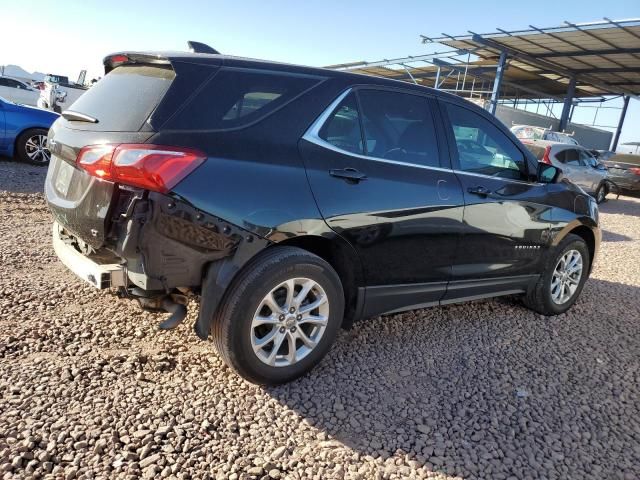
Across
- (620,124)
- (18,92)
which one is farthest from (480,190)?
(620,124)

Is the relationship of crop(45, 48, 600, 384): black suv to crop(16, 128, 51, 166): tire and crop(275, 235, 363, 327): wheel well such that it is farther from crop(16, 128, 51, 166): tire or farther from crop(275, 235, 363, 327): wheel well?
crop(16, 128, 51, 166): tire

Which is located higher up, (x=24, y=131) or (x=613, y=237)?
(x=24, y=131)

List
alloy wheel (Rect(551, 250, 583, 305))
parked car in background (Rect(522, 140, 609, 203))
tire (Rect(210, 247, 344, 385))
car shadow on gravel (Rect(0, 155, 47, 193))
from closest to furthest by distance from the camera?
tire (Rect(210, 247, 344, 385))
alloy wheel (Rect(551, 250, 583, 305))
car shadow on gravel (Rect(0, 155, 47, 193))
parked car in background (Rect(522, 140, 609, 203))

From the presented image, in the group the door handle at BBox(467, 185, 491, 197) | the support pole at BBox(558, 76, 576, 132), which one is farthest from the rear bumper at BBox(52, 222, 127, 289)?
the support pole at BBox(558, 76, 576, 132)

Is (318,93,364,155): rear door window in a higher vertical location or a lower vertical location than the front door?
higher

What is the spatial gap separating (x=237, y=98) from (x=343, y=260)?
3.70 ft

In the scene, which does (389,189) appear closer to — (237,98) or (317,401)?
(237,98)

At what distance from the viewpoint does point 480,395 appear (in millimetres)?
3107

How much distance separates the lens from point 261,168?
267 cm

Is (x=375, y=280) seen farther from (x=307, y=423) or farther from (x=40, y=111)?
(x=40, y=111)

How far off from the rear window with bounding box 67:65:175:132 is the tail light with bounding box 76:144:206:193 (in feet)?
0.54

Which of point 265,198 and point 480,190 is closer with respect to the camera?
point 265,198

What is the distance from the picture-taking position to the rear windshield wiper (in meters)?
2.82

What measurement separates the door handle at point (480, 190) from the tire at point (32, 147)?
27.5 feet
